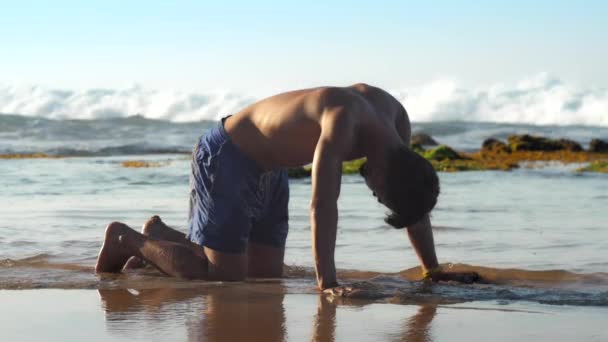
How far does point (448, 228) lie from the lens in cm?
805

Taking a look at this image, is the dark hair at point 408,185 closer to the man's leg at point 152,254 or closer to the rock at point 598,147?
the man's leg at point 152,254

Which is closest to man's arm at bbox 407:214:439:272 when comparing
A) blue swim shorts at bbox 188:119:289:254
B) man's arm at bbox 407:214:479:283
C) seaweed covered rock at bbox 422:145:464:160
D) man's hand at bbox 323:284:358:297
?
man's arm at bbox 407:214:479:283

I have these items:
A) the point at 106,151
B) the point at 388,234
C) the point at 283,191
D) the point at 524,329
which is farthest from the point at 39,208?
the point at 106,151

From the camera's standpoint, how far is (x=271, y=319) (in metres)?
4.11

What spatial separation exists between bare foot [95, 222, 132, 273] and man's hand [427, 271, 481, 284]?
187 centimetres

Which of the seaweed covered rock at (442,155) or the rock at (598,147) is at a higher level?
the rock at (598,147)

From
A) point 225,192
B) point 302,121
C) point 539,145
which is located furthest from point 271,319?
point 539,145

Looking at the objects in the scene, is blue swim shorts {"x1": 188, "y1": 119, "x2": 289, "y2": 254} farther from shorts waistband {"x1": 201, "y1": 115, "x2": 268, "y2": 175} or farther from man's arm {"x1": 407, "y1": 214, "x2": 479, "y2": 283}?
man's arm {"x1": 407, "y1": 214, "x2": 479, "y2": 283}

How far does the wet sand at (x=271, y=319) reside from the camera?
12.3 ft

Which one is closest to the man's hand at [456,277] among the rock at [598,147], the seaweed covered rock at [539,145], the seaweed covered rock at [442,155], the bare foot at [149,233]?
the bare foot at [149,233]

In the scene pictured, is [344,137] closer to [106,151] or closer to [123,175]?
[123,175]

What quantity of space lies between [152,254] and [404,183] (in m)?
1.87

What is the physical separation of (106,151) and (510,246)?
2209 centimetres

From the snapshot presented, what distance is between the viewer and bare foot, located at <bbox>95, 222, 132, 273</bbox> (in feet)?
19.0
